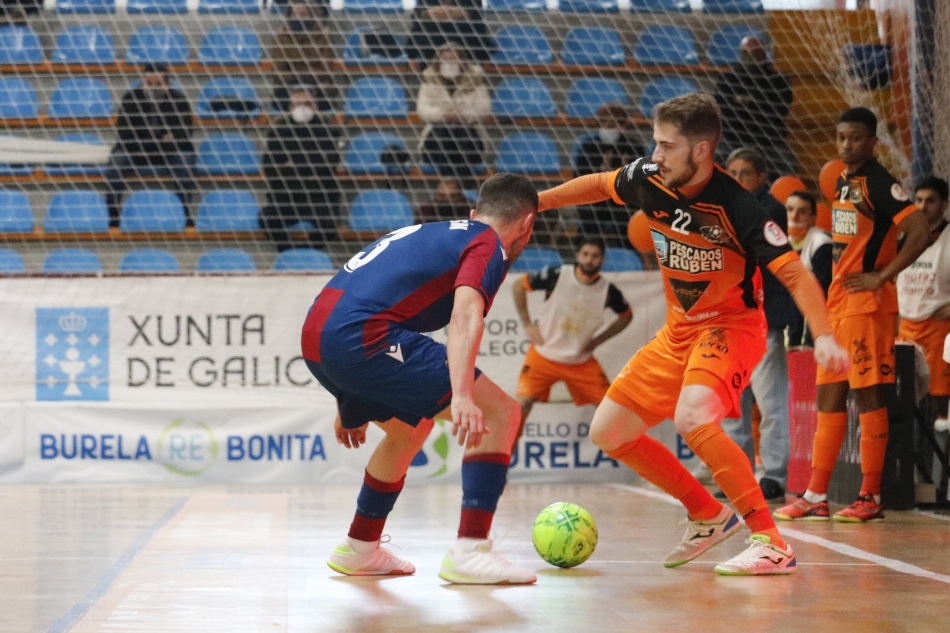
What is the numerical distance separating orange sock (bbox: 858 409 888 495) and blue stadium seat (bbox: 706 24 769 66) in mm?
5533

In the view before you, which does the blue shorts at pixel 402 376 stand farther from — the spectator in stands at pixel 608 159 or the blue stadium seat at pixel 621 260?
the blue stadium seat at pixel 621 260

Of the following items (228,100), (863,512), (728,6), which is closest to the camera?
(863,512)

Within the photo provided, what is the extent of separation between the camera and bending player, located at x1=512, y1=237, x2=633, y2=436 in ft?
31.7

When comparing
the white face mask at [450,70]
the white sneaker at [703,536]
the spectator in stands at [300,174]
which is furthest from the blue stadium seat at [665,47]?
the white sneaker at [703,536]

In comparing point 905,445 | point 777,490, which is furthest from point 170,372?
point 905,445

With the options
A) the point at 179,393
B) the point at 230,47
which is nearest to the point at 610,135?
the point at 230,47

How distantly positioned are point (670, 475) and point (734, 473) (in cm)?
31

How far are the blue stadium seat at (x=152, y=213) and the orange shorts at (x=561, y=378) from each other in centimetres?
369

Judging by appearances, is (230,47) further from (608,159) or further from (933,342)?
(933,342)

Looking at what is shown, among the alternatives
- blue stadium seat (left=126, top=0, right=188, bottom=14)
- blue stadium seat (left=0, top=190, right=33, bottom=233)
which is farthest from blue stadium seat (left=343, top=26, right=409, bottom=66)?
blue stadium seat (left=0, top=190, right=33, bottom=233)

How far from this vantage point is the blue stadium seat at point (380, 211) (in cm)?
1114

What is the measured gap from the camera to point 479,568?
4.43 meters

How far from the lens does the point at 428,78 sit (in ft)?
37.7

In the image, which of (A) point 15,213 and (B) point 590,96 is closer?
(A) point 15,213
